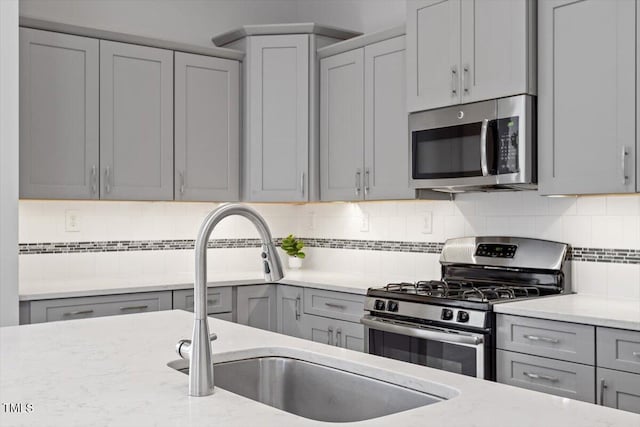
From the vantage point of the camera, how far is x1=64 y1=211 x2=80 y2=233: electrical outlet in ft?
13.2

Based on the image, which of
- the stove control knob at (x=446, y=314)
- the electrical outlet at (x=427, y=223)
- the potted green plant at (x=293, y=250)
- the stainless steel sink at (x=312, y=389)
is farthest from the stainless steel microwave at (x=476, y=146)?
the stainless steel sink at (x=312, y=389)

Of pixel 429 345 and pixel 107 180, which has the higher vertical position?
pixel 107 180

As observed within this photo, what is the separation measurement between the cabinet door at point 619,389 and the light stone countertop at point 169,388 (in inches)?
46.9

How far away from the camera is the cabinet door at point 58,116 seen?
3592 mm

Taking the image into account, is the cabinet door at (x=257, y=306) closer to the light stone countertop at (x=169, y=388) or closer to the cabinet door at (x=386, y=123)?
the cabinet door at (x=386, y=123)

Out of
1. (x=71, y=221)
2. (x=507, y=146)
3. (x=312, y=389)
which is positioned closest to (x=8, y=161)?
(x=71, y=221)

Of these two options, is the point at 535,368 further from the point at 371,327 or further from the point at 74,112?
the point at 74,112

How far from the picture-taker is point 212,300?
391 centimetres

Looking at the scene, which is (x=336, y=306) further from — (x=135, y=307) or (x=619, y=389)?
(x=619, y=389)

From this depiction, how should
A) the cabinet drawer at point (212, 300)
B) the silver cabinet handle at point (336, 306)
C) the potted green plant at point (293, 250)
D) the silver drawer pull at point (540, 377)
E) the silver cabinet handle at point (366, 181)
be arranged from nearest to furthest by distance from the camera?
1. the silver drawer pull at point (540, 377)
2. the silver cabinet handle at point (336, 306)
3. the cabinet drawer at point (212, 300)
4. the silver cabinet handle at point (366, 181)
5. the potted green plant at point (293, 250)

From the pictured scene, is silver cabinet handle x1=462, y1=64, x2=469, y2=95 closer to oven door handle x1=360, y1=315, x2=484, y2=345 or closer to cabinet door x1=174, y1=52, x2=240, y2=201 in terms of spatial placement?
oven door handle x1=360, y1=315, x2=484, y2=345

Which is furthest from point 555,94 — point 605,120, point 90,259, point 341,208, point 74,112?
point 90,259

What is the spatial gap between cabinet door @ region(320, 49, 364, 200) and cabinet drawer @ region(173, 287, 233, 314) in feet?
2.86

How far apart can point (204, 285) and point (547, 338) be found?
69.2 inches
